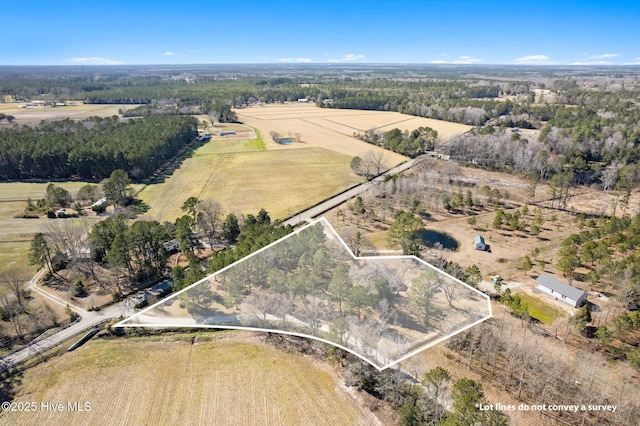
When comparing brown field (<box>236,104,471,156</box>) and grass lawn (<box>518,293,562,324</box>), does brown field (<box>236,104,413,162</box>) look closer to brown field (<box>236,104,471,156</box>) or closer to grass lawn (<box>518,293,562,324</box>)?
brown field (<box>236,104,471,156</box>)

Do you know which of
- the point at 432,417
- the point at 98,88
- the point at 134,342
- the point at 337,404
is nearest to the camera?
the point at 432,417

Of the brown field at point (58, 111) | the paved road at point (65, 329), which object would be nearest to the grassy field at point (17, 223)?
the paved road at point (65, 329)

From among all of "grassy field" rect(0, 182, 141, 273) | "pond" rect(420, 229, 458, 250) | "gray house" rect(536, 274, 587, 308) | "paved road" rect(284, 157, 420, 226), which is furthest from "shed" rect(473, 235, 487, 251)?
"grassy field" rect(0, 182, 141, 273)

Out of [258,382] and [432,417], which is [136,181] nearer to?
[258,382]

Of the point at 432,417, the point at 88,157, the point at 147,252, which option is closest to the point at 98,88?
the point at 88,157

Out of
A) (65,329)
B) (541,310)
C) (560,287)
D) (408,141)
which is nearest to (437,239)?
(560,287)

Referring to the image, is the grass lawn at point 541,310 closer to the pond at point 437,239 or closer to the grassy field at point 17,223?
the pond at point 437,239

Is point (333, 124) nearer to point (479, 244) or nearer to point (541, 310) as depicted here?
point (479, 244)
